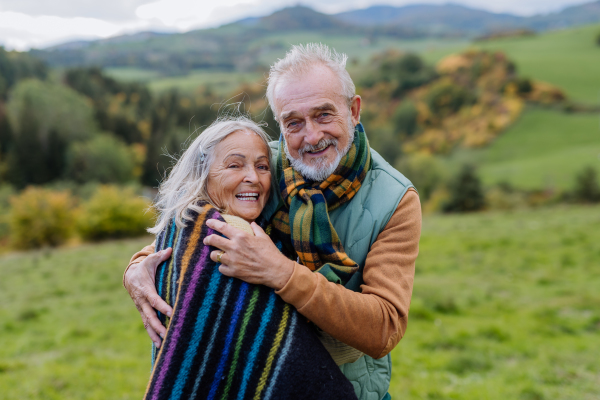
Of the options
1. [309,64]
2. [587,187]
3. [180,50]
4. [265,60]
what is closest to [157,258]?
[309,64]

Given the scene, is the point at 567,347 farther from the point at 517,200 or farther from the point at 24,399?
the point at 517,200

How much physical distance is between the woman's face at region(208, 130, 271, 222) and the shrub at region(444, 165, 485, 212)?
2811 cm

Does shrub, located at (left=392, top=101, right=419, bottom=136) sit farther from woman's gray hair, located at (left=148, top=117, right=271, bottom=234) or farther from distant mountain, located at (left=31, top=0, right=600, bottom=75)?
woman's gray hair, located at (left=148, top=117, right=271, bottom=234)

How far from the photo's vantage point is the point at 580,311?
7.99 meters

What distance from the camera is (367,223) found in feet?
6.17

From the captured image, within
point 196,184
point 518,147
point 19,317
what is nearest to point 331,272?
point 196,184

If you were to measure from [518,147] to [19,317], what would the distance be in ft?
162

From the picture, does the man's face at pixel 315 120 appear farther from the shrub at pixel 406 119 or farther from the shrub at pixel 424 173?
the shrub at pixel 406 119

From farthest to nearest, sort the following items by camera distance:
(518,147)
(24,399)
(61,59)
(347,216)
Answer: (61,59) < (518,147) < (24,399) < (347,216)

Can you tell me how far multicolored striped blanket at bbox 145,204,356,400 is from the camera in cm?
162

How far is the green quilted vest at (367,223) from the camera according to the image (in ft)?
6.16

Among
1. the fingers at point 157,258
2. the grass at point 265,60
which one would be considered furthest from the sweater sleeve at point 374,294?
the grass at point 265,60

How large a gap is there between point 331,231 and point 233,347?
657 millimetres

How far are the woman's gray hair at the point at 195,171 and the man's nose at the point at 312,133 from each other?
0.89ft
